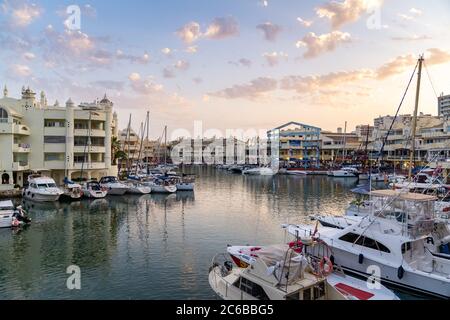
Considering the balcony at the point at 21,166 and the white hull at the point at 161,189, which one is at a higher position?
the balcony at the point at 21,166

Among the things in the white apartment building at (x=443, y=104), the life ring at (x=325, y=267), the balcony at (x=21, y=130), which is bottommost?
the life ring at (x=325, y=267)

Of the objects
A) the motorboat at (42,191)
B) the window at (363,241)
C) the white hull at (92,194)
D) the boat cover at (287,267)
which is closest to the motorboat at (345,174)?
the white hull at (92,194)

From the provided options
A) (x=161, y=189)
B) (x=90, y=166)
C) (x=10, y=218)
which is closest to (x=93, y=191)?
(x=90, y=166)

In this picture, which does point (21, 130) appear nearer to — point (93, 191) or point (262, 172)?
point (93, 191)

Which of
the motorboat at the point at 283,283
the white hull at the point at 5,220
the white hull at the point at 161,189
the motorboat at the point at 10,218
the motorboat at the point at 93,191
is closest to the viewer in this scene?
the motorboat at the point at 283,283

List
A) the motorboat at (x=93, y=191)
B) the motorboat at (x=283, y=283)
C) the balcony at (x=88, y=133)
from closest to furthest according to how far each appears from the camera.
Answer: the motorboat at (x=283, y=283) → the motorboat at (x=93, y=191) → the balcony at (x=88, y=133)

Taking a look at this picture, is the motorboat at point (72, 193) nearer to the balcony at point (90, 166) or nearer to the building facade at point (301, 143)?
the balcony at point (90, 166)

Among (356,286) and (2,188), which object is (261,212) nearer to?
(356,286)

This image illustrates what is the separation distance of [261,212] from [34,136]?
107 ft

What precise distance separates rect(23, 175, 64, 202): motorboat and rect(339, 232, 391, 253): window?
32017 mm

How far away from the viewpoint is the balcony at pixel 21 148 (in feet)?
141

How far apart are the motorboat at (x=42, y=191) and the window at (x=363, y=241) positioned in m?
32.0
